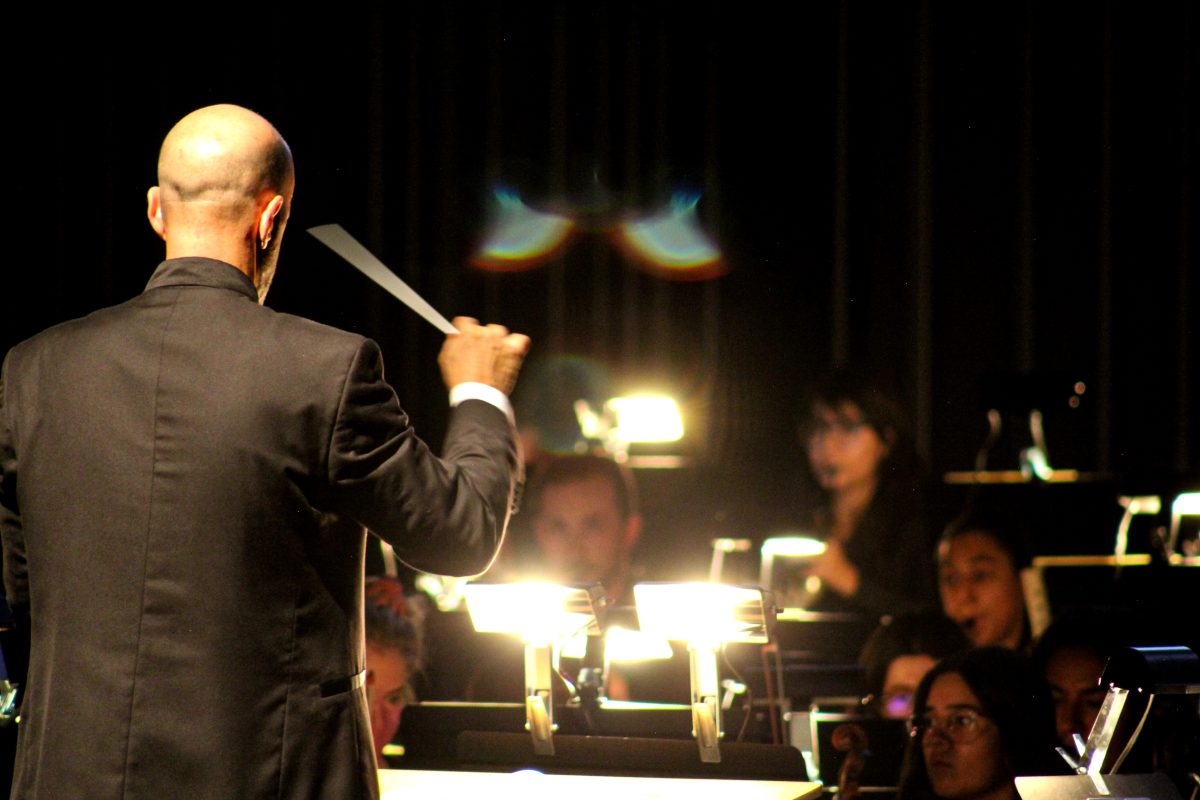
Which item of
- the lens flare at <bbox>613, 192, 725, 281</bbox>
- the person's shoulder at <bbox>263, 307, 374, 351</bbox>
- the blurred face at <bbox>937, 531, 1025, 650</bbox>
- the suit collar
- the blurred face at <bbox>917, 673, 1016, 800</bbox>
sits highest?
the lens flare at <bbox>613, 192, 725, 281</bbox>

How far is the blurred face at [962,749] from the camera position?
2.45 m

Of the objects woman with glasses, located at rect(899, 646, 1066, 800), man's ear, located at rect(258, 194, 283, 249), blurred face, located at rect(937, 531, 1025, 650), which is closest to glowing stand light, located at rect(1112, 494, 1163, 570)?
blurred face, located at rect(937, 531, 1025, 650)

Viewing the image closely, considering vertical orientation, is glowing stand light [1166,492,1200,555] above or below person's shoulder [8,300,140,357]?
below

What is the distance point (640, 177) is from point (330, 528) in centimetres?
520

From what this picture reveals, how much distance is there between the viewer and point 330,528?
1297 mm

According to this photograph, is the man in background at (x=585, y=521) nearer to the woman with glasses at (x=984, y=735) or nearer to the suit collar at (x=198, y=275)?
the woman with glasses at (x=984, y=735)

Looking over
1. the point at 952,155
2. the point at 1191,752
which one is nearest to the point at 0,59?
the point at 952,155

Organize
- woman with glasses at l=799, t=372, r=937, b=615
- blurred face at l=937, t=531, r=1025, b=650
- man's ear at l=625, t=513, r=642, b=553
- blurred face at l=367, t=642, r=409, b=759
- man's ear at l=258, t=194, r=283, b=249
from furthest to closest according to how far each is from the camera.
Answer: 1. woman with glasses at l=799, t=372, r=937, b=615
2. man's ear at l=625, t=513, r=642, b=553
3. blurred face at l=937, t=531, r=1025, b=650
4. blurred face at l=367, t=642, r=409, b=759
5. man's ear at l=258, t=194, r=283, b=249

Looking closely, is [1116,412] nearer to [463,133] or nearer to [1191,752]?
[463,133]

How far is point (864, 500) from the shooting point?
454 cm

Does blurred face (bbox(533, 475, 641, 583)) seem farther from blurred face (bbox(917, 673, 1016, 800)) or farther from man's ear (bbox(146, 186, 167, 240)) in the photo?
man's ear (bbox(146, 186, 167, 240))

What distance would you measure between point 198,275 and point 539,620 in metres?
0.78

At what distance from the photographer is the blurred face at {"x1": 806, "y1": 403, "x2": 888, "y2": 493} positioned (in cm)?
457

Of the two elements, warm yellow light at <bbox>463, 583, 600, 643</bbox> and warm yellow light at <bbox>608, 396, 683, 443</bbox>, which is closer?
warm yellow light at <bbox>463, 583, 600, 643</bbox>
